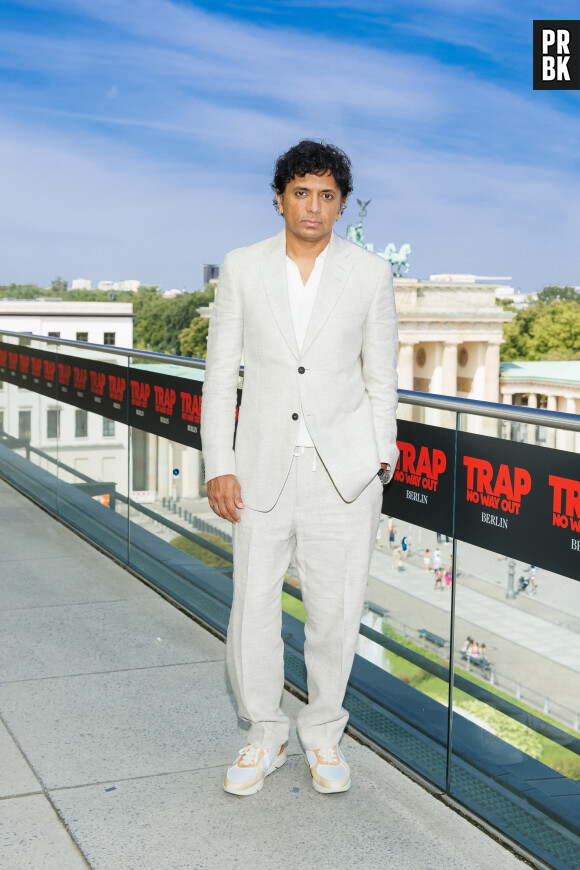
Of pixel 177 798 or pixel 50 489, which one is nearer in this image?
pixel 177 798

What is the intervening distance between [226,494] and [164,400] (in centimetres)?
230

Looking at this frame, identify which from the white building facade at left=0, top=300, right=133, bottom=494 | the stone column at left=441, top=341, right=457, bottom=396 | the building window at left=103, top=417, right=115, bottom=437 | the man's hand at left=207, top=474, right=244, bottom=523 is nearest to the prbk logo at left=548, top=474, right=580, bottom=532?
the man's hand at left=207, top=474, right=244, bottom=523

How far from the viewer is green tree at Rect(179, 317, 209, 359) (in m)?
102

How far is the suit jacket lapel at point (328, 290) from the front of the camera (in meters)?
2.80

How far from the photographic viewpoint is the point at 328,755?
3.06 metres

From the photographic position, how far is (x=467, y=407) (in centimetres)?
Answer: 301

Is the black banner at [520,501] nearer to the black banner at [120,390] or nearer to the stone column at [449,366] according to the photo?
the black banner at [120,390]

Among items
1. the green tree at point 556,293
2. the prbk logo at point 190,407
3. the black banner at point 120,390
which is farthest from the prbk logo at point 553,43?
the green tree at point 556,293

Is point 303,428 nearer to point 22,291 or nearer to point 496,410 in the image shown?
point 496,410

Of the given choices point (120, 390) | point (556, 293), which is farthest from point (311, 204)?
point (556, 293)

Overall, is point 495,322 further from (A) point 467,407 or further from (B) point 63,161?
(B) point 63,161

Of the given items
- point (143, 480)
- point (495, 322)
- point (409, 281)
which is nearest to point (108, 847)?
point (143, 480)

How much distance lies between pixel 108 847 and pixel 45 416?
16.5 feet

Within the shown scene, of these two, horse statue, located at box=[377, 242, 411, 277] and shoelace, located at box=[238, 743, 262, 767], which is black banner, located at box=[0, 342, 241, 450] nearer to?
shoelace, located at box=[238, 743, 262, 767]
